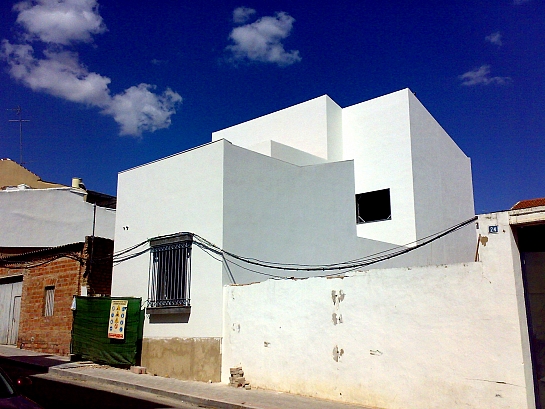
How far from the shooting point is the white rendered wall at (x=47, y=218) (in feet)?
78.7

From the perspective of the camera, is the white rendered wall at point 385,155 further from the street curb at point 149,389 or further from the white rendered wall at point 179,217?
the street curb at point 149,389

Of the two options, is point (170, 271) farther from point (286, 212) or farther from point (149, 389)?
point (286, 212)

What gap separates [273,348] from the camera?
10.2 metres

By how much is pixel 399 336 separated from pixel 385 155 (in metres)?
12.3

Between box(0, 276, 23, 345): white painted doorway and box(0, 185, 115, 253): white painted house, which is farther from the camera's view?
box(0, 185, 115, 253): white painted house

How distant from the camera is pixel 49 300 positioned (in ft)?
55.5

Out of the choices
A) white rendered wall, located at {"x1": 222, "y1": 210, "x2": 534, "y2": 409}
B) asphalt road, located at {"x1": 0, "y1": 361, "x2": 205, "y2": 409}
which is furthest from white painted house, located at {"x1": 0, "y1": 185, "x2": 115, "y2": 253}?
white rendered wall, located at {"x1": 222, "y1": 210, "x2": 534, "y2": 409}

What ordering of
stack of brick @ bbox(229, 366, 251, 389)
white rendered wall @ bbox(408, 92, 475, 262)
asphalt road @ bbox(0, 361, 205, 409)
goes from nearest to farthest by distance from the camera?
1. asphalt road @ bbox(0, 361, 205, 409)
2. stack of brick @ bbox(229, 366, 251, 389)
3. white rendered wall @ bbox(408, 92, 475, 262)

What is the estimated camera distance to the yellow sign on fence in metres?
13.3

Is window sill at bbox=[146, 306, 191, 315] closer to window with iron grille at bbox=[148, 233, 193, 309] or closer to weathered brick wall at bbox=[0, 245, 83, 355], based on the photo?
window with iron grille at bbox=[148, 233, 193, 309]

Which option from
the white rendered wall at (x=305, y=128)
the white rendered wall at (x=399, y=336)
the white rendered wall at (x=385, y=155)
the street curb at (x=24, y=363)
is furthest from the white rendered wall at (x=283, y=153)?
the street curb at (x=24, y=363)

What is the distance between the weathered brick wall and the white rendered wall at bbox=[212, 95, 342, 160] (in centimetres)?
806

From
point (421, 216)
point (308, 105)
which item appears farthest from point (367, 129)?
point (421, 216)

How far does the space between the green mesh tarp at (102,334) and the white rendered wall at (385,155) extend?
32.4ft
